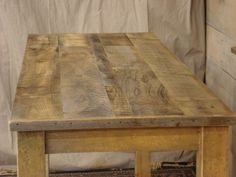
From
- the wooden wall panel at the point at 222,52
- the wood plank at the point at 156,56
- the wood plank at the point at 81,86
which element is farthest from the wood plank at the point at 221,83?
the wood plank at the point at 81,86

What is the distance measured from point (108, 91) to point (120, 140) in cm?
21

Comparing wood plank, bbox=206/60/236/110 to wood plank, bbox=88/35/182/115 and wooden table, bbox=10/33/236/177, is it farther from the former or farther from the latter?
wooden table, bbox=10/33/236/177

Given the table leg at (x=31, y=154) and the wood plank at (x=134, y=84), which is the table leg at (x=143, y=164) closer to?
the wood plank at (x=134, y=84)

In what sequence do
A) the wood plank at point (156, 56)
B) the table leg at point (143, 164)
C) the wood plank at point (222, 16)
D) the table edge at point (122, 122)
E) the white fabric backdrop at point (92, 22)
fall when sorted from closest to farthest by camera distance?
the table edge at point (122, 122) → the wood plank at point (156, 56) → the table leg at point (143, 164) → the wood plank at point (222, 16) → the white fabric backdrop at point (92, 22)

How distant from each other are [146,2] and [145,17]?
0.08 m

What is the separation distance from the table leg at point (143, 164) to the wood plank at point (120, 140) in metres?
0.82

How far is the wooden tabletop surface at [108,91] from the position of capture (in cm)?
119

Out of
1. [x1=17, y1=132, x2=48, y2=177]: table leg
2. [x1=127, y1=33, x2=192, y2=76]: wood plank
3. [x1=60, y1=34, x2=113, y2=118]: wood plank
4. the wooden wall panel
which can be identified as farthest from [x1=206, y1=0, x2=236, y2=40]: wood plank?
[x1=17, y1=132, x2=48, y2=177]: table leg

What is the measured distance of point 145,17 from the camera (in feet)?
8.80

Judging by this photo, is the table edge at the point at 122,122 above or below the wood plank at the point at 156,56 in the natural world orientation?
above

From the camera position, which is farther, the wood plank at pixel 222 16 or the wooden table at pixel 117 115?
the wood plank at pixel 222 16

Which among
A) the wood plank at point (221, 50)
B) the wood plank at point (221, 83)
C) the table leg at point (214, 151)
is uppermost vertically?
the table leg at point (214, 151)

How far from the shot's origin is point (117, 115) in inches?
47.3

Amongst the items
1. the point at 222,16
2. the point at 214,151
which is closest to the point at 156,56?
the point at 214,151
